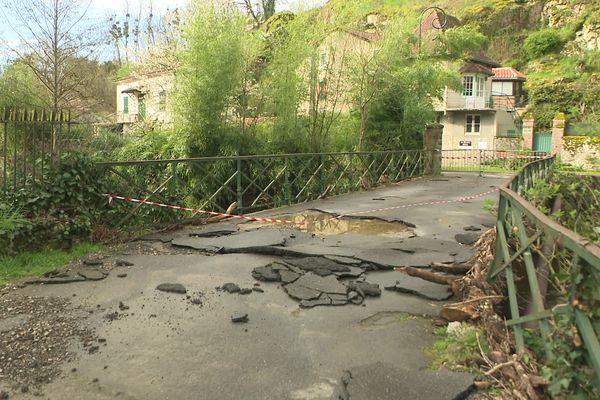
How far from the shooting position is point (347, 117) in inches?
647

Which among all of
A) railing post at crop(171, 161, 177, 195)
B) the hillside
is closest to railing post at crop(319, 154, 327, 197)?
railing post at crop(171, 161, 177, 195)

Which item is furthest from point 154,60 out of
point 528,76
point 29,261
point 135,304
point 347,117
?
point 528,76

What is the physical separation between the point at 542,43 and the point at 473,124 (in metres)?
13.7

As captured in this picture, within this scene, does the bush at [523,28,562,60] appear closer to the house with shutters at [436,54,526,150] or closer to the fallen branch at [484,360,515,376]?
the house with shutters at [436,54,526,150]

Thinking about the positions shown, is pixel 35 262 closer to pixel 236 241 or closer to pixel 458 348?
pixel 236 241

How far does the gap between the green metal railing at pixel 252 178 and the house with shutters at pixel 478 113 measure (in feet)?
77.0

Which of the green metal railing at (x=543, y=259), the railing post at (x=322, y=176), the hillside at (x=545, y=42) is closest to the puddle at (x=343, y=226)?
the railing post at (x=322, y=176)

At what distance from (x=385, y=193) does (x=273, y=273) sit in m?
8.30

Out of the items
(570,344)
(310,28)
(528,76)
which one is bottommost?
(570,344)

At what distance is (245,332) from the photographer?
4156 mm

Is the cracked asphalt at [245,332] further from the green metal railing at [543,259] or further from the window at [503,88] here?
the window at [503,88]

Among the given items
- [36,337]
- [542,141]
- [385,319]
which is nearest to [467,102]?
[542,141]

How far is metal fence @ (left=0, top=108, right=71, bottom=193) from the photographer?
629cm

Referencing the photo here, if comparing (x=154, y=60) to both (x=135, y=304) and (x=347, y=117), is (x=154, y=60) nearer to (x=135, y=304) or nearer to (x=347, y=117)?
(x=347, y=117)
